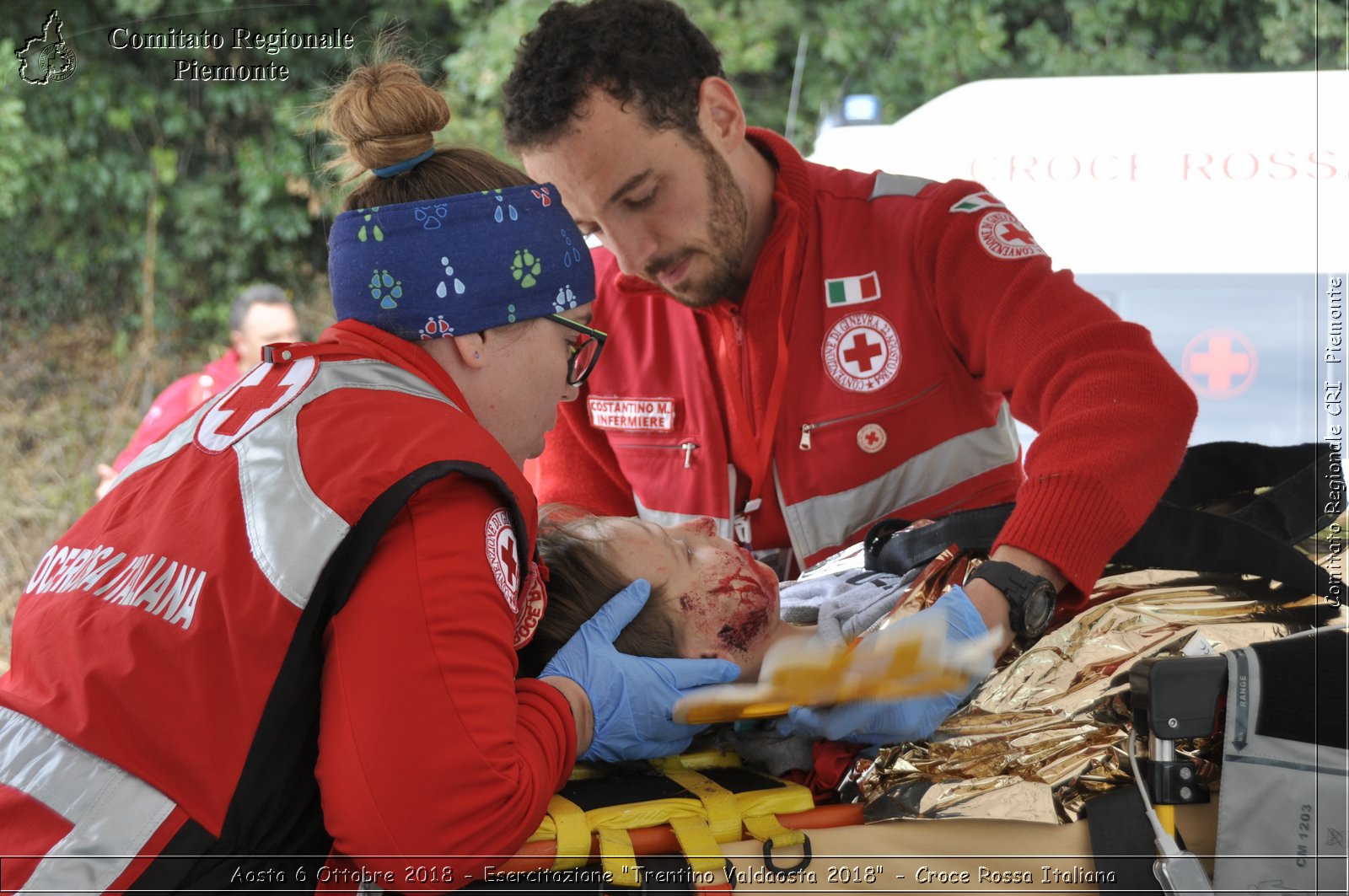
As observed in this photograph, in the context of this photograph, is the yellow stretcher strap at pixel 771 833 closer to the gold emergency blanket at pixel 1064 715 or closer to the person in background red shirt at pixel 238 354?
the gold emergency blanket at pixel 1064 715

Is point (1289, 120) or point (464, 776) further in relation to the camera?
point (1289, 120)

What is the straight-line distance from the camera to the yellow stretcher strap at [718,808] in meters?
1.75

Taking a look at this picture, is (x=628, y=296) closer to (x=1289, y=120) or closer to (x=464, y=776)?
(x=464, y=776)

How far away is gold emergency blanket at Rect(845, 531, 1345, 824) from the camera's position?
1.83m

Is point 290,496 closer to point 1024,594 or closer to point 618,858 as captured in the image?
point 618,858

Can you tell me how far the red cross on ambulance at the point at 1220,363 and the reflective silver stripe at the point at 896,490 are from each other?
2073 millimetres

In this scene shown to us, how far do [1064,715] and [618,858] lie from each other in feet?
2.44

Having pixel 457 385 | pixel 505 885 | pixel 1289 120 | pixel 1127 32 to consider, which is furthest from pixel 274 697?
pixel 1127 32

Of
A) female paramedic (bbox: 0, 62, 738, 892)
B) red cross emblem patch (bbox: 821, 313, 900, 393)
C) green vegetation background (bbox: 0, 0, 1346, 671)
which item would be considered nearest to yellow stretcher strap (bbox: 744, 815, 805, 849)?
female paramedic (bbox: 0, 62, 738, 892)

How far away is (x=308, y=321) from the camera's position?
393 inches

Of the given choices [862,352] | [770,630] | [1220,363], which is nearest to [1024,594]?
[770,630]

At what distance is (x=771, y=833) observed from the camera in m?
1.76

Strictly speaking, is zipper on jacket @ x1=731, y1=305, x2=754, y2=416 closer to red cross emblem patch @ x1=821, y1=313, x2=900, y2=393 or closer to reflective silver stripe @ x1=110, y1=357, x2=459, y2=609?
red cross emblem patch @ x1=821, y1=313, x2=900, y2=393

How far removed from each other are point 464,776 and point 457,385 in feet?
2.05
